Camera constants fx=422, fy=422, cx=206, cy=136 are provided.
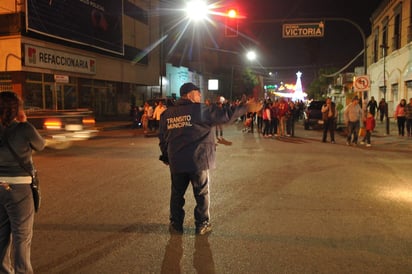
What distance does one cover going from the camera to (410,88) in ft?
85.1

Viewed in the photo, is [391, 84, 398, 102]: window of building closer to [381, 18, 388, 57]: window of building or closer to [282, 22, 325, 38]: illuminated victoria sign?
[381, 18, 388, 57]: window of building

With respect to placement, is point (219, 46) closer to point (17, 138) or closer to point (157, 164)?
point (157, 164)

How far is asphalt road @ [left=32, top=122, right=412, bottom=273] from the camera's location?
438cm

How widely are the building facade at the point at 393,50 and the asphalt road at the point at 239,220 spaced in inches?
700

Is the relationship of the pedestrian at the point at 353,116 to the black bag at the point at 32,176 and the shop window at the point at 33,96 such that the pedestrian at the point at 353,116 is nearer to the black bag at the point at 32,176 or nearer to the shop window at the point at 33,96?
the black bag at the point at 32,176

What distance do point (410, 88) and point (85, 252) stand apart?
25786mm

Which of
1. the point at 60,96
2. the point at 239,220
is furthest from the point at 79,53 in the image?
the point at 239,220

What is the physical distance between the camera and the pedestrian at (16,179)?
11.3 feet

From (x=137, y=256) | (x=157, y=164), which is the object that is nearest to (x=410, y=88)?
(x=157, y=164)

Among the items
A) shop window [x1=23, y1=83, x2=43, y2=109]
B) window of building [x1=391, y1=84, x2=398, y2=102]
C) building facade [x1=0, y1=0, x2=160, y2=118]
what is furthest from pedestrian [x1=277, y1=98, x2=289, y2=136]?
window of building [x1=391, y1=84, x2=398, y2=102]

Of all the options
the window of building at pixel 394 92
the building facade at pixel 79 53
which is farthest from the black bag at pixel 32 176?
the window of building at pixel 394 92

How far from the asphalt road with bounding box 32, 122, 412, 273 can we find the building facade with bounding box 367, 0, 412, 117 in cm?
1778

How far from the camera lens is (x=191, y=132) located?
16.7 feet

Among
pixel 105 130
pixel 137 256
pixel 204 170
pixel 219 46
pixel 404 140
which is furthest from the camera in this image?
pixel 219 46
